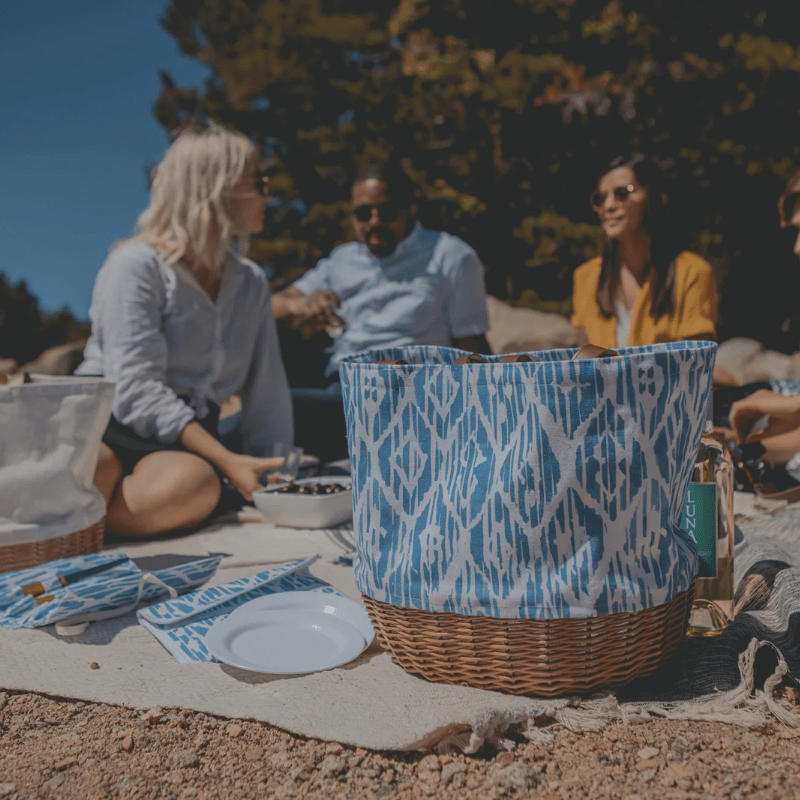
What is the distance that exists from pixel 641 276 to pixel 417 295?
0.98 m

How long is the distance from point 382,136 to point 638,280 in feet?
13.6

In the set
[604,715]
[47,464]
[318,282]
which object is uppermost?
[318,282]

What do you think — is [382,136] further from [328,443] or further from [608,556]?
[608,556]

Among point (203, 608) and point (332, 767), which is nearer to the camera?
point (332, 767)

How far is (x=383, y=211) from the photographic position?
339cm

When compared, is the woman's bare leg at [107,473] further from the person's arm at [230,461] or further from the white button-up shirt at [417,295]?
the white button-up shirt at [417,295]

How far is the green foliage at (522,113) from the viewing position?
5691 millimetres

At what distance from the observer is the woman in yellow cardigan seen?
2912mm

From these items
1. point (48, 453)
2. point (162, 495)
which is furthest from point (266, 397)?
point (48, 453)

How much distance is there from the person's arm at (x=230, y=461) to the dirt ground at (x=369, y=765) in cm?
113

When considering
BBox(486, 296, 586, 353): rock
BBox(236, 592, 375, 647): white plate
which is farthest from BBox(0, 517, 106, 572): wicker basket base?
BBox(486, 296, 586, 353): rock

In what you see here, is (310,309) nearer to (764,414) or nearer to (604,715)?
(764,414)

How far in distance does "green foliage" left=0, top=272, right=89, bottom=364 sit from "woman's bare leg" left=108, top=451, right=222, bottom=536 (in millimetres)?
8009

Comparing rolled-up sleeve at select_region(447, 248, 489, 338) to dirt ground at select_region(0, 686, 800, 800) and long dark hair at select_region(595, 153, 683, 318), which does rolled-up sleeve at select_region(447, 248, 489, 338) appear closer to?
long dark hair at select_region(595, 153, 683, 318)
